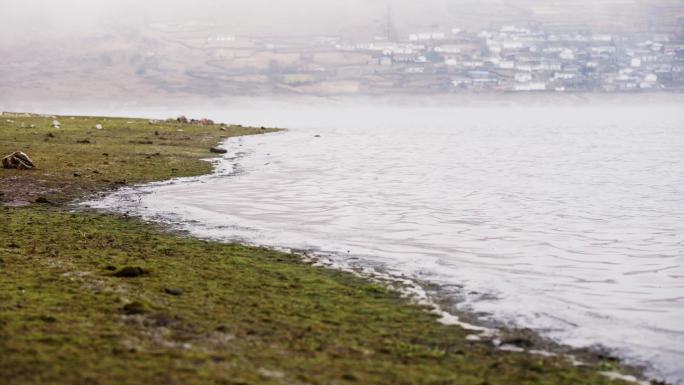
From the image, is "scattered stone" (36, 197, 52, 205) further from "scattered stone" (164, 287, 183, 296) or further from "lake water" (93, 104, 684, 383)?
"scattered stone" (164, 287, 183, 296)

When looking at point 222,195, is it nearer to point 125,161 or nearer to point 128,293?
point 125,161

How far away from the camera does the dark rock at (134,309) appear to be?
37.7 ft

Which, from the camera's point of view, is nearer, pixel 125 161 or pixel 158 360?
pixel 158 360

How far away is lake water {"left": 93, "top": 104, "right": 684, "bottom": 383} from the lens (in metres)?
13.0

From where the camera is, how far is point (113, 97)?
17612 cm

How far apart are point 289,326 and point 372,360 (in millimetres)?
1716

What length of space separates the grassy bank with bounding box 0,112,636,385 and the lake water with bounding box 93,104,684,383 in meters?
1.60

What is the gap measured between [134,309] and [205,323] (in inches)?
42.0

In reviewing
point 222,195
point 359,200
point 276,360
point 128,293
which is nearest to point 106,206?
point 222,195

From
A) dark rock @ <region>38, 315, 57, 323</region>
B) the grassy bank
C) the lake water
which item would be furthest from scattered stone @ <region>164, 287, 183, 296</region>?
the lake water

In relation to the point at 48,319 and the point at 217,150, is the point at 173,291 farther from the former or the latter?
the point at 217,150

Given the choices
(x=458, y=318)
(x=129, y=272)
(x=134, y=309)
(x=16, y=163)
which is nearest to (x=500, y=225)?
(x=458, y=318)

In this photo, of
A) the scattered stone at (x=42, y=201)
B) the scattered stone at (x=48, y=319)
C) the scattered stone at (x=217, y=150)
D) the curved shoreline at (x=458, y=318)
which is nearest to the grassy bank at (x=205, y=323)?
the scattered stone at (x=48, y=319)

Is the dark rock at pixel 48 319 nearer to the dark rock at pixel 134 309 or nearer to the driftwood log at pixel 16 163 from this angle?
the dark rock at pixel 134 309
